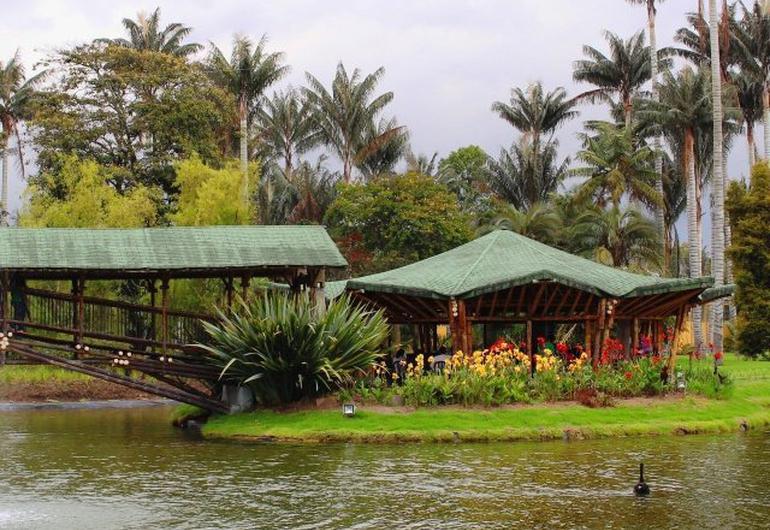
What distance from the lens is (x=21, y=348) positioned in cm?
2527

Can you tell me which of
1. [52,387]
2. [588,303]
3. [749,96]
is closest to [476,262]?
[588,303]

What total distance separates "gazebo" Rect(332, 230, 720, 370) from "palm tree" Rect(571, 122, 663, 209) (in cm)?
1973

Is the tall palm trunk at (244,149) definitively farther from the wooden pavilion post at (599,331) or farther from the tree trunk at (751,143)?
the tree trunk at (751,143)

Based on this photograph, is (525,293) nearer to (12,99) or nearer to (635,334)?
(635,334)

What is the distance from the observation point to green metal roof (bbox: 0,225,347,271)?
25094mm

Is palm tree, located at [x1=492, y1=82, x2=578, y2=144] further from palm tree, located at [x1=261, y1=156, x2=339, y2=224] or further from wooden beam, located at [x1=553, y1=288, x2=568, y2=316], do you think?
wooden beam, located at [x1=553, y1=288, x2=568, y2=316]

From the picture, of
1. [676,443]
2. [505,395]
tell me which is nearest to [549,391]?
[505,395]

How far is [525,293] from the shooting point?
27469 mm

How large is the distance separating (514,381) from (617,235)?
24.9 metres

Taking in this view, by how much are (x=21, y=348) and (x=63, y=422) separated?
5.11 metres

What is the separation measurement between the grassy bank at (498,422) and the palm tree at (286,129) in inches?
1650

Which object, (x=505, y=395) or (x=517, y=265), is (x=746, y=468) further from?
(x=517, y=265)

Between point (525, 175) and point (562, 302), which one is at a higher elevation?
point (525, 175)

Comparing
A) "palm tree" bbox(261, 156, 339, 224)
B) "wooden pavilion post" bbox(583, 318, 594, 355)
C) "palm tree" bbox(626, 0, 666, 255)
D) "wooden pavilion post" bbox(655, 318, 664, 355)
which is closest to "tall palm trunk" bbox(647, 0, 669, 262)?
"palm tree" bbox(626, 0, 666, 255)
